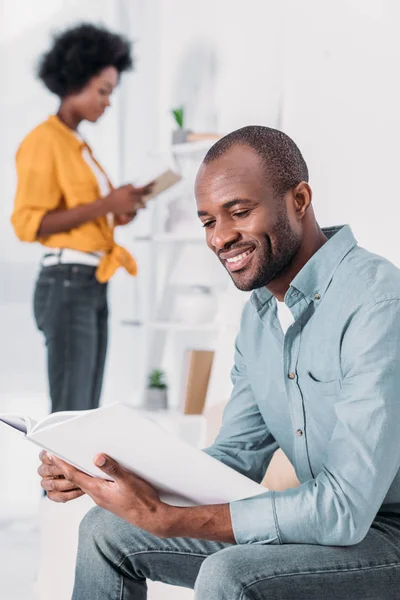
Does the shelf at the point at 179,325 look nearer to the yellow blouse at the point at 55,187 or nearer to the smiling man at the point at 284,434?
the yellow blouse at the point at 55,187

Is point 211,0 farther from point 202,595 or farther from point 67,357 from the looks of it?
point 202,595

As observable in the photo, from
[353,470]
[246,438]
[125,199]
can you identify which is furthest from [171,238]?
[353,470]

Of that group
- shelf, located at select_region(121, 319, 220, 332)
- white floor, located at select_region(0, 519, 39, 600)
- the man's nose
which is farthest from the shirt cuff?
shelf, located at select_region(121, 319, 220, 332)

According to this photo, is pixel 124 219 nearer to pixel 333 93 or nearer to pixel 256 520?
pixel 333 93

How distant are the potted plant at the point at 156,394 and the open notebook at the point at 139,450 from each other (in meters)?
1.99

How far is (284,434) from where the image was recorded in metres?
1.28

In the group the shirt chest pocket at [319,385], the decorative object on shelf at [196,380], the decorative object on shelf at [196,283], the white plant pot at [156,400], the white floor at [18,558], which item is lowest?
the white floor at [18,558]

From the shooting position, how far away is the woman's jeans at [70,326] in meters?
2.52

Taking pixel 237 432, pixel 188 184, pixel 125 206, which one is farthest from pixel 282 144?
pixel 188 184

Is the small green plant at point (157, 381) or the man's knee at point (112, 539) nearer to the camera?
the man's knee at point (112, 539)

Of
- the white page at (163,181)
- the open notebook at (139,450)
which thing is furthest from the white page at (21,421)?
the white page at (163,181)

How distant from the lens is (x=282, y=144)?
4.05ft

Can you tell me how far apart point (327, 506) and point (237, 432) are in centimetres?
35

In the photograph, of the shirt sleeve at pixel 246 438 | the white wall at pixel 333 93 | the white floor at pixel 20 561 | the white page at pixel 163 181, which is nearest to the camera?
the shirt sleeve at pixel 246 438
